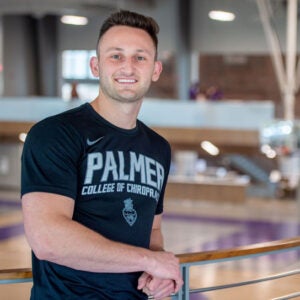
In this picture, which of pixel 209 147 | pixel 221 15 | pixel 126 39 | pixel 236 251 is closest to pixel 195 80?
pixel 221 15

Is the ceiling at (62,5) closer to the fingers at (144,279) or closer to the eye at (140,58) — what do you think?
the eye at (140,58)

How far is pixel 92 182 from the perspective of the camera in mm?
2139

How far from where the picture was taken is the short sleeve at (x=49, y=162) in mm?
2033

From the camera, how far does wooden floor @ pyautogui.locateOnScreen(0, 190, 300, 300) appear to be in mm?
9906

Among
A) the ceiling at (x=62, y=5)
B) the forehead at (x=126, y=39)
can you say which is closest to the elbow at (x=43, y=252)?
the forehead at (x=126, y=39)

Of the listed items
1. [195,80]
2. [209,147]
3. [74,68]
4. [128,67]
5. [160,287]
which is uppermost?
[74,68]

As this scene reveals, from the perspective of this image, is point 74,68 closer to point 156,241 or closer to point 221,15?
point 221,15

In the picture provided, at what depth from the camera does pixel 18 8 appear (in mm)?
18406

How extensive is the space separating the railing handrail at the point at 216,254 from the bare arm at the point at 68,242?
0.33 meters

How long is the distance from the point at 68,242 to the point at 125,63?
21.1 inches

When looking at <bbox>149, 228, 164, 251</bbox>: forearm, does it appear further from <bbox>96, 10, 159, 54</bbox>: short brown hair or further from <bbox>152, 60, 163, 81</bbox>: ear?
<bbox>96, 10, 159, 54</bbox>: short brown hair

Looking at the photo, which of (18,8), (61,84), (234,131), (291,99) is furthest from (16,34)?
(291,99)

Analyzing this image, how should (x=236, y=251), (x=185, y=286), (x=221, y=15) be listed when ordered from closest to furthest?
1. (x=185, y=286)
2. (x=236, y=251)
3. (x=221, y=15)

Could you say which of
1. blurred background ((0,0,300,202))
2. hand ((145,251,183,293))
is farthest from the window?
hand ((145,251,183,293))
